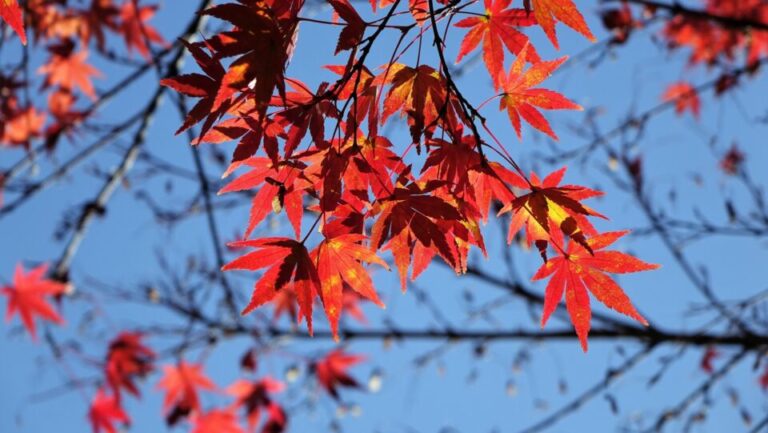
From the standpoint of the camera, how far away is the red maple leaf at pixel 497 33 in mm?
1438

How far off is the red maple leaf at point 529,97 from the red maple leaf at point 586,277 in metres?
0.24

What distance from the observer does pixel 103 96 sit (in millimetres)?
3166

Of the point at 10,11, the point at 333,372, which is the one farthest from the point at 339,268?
the point at 333,372

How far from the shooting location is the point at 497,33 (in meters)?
1.47

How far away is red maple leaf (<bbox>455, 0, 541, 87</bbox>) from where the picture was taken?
4.72ft

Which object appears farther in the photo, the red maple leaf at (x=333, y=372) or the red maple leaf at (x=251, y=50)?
the red maple leaf at (x=333, y=372)

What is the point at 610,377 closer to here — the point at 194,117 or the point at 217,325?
the point at 217,325

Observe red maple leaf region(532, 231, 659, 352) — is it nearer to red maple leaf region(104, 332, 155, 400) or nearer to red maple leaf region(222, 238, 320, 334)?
red maple leaf region(222, 238, 320, 334)

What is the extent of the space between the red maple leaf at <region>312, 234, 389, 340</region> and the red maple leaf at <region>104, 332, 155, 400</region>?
2.81m

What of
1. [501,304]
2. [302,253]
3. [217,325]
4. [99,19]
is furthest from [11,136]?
[302,253]

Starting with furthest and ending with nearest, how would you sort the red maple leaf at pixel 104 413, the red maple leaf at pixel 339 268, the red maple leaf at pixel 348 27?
the red maple leaf at pixel 104 413, the red maple leaf at pixel 339 268, the red maple leaf at pixel 348 27

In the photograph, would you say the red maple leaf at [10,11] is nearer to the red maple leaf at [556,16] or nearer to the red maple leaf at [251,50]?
the red maple leaf at [251,50]

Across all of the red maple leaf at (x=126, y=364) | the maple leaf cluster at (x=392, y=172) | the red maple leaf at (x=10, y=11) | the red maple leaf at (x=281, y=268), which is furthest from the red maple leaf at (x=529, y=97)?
the red maple leaf at (x=126, y=364)

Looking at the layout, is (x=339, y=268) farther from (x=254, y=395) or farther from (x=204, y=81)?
(x=254, y=395)
